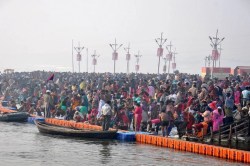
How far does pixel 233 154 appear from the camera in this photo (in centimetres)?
2694

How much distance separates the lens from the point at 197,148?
2897cm

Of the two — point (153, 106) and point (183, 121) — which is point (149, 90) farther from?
point (183, 121)

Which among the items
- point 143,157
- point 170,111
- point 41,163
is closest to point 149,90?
point 170,111

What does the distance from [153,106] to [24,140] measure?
7777mm

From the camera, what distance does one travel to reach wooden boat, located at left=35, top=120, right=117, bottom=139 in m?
32.8

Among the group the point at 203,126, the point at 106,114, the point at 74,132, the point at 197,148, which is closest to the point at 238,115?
the point at 203,126

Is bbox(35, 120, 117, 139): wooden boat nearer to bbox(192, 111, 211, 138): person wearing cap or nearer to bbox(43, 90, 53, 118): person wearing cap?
bbox(43, 90, 53, 118): person wearing cap

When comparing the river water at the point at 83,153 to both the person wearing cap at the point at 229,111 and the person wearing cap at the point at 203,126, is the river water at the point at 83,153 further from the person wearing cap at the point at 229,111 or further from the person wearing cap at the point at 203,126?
the person wearing cap at the point at 229,111

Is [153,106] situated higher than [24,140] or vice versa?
[153,106]

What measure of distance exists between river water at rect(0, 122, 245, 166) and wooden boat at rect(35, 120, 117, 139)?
0.99ft

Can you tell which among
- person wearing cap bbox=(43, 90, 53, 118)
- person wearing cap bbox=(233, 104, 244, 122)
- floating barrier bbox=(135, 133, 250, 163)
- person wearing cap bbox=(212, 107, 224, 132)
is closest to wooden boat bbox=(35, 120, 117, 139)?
floating barrier bbox=(135, 133, 250, 163)

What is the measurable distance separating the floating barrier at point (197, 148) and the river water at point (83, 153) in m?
0.42

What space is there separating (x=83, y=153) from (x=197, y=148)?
567 centimetres

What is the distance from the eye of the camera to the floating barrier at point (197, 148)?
2660cm
